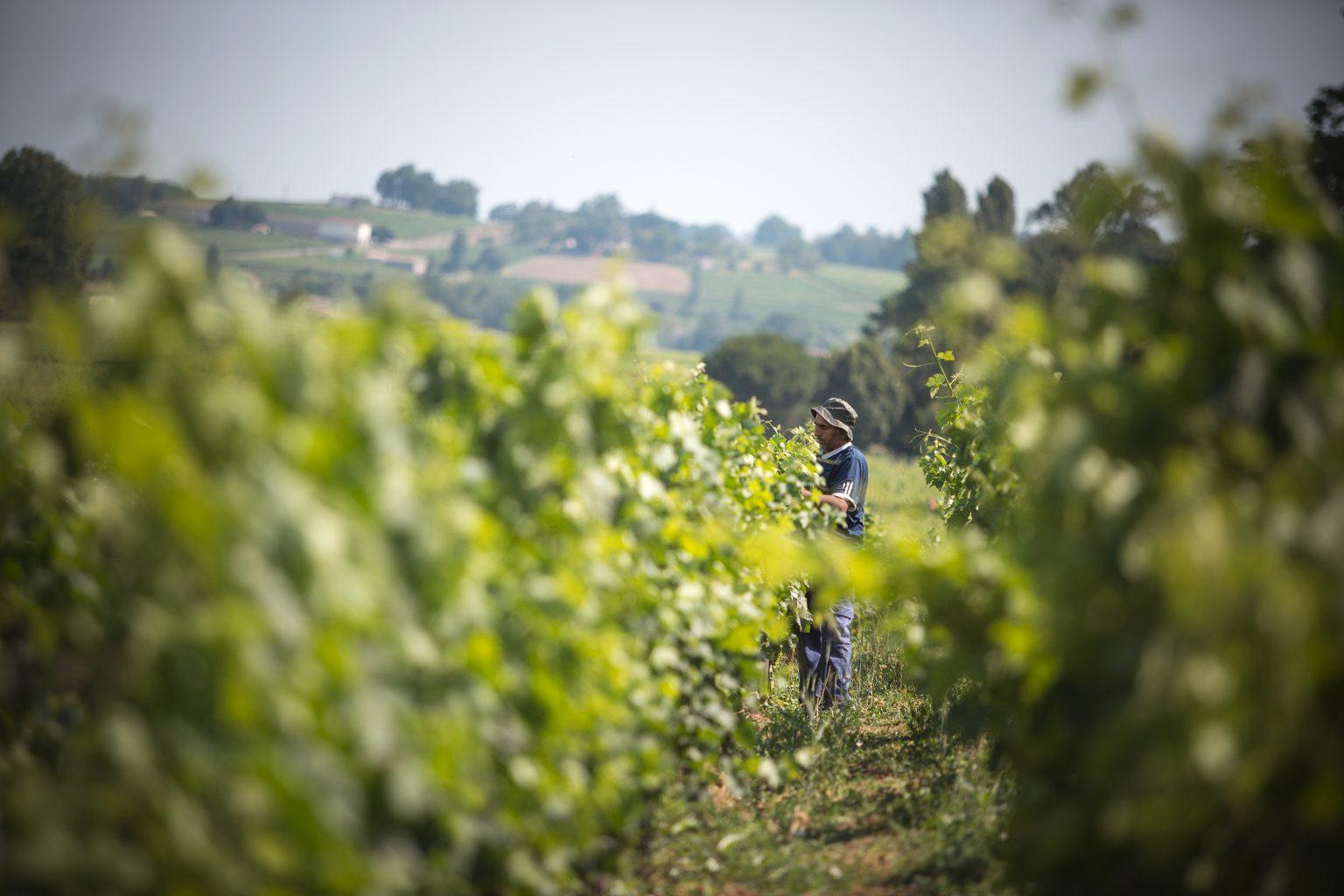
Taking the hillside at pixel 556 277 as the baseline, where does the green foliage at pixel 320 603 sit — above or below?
below

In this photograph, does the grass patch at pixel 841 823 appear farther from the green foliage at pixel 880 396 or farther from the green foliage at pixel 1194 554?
the green foliage at pixel 880 396

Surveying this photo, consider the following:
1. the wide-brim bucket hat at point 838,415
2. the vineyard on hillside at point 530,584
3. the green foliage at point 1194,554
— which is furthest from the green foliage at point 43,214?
the green foliage at point 1194,554

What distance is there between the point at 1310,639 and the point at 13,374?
344cm

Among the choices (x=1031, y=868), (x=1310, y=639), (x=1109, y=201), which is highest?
(x=1109, y=201)

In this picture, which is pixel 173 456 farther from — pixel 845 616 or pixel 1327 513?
pixel 845 616

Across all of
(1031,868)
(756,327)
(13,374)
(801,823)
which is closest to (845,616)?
(801,823)

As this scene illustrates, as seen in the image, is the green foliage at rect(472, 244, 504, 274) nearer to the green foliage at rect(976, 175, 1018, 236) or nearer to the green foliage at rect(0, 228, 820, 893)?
the green foliage at rect(976, 175, 1018, 236)

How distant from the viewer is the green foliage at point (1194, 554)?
1937 millimetres

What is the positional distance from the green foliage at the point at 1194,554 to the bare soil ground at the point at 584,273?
126 metres

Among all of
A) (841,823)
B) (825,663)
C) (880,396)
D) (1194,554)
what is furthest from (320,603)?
(880,396)

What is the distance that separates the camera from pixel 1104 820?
219 centimetres

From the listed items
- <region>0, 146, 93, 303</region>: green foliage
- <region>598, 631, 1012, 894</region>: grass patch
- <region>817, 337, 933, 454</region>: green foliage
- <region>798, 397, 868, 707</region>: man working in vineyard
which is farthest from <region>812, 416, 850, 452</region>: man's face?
<region>817, 337, 933, 454</region>: green foliage

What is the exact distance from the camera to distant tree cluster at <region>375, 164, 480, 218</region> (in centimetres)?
19450

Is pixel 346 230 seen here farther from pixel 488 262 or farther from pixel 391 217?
pixel 488 262
